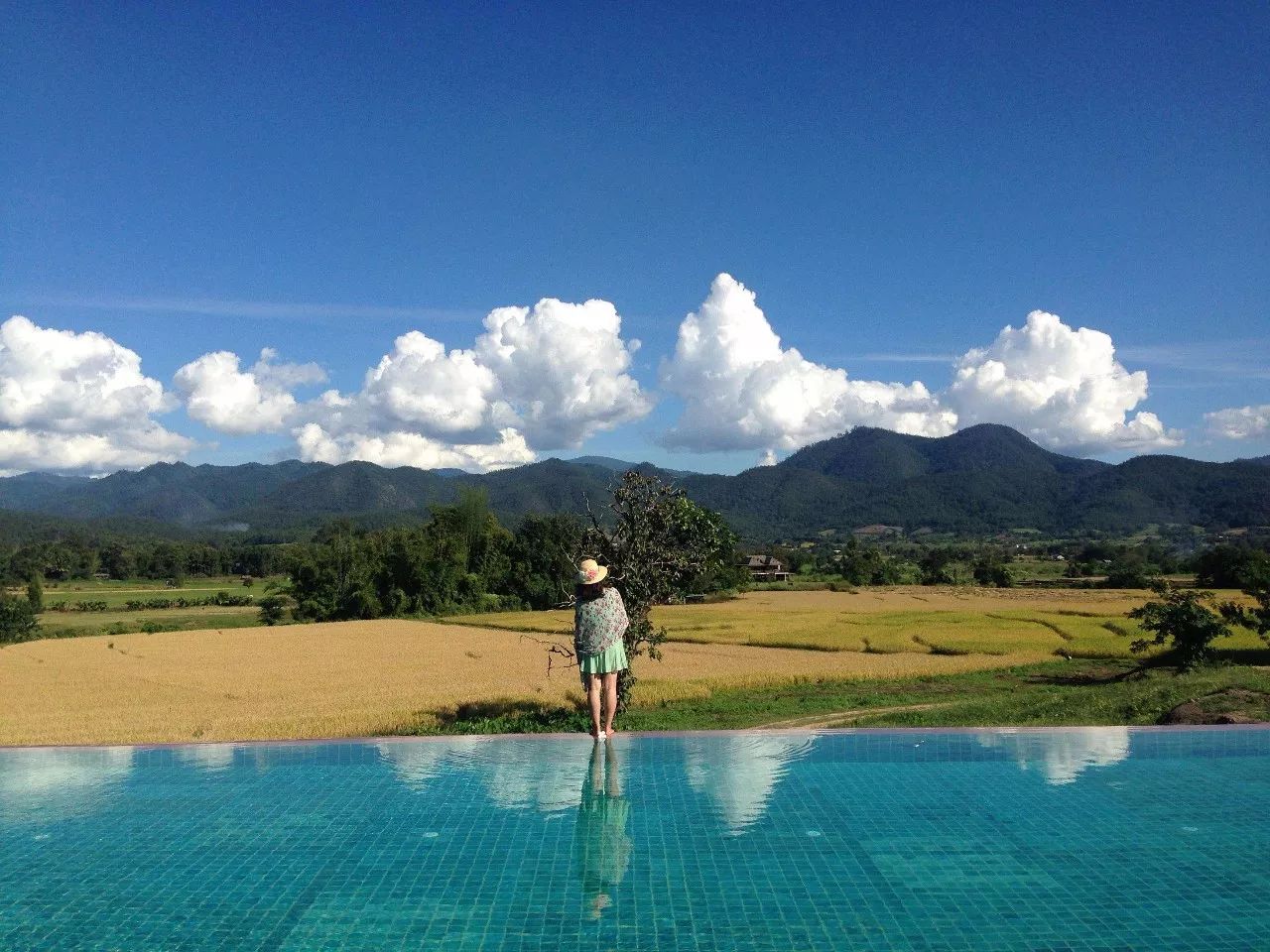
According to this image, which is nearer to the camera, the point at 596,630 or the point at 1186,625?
the point at 596,630

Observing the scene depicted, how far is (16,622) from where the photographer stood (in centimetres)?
5169

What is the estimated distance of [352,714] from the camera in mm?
18734

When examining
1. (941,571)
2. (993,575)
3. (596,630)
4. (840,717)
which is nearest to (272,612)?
(840,717)

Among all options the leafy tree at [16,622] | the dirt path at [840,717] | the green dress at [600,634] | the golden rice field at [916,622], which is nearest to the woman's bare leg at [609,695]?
the green dress at [600,634]

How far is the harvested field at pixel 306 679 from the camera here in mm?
18625

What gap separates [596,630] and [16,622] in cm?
5542

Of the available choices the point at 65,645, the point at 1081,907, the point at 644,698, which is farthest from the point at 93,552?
the point at 1081,907

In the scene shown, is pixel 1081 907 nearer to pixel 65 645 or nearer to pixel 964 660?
pixel 964 660

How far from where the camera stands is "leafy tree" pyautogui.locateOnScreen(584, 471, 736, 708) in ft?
43.1

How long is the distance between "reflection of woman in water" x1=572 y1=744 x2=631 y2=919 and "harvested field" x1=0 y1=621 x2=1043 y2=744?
952 cm

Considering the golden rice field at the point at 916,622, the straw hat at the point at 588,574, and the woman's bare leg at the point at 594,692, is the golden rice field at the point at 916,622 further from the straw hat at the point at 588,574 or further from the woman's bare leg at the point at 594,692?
the straw hat at the point at 588,574

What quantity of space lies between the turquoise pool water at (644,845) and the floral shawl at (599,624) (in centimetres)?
99

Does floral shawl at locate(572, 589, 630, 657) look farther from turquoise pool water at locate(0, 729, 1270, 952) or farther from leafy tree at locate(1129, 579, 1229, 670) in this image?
leafy tree at locate(1129, 579, 1229, 670)

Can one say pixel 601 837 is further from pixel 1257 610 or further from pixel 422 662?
pixel 422 662
